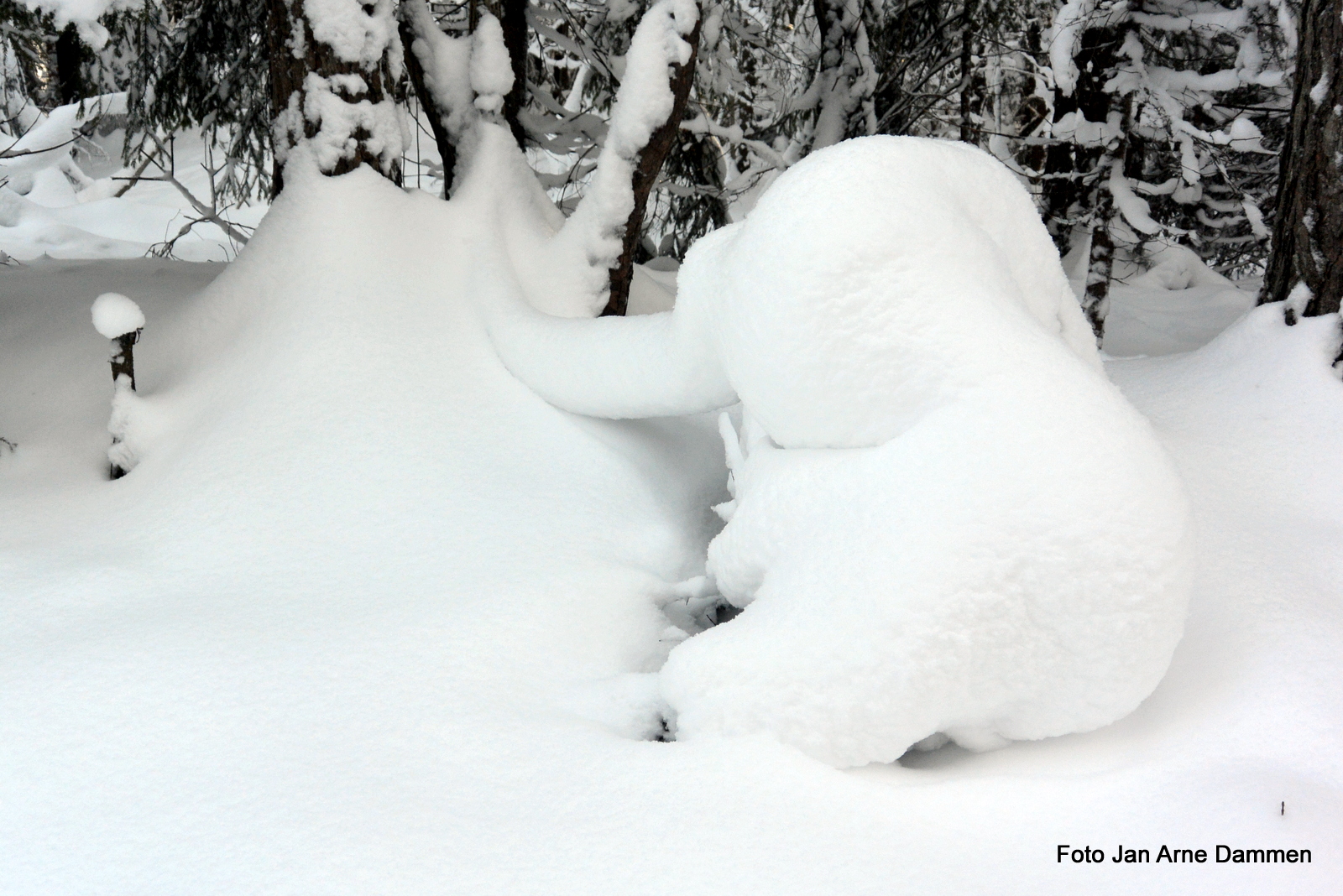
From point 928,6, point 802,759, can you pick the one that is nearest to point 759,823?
point 802,759

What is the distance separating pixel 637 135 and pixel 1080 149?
11.5ft

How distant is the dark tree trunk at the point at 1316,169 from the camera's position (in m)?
3.84

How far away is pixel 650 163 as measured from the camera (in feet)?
15.1

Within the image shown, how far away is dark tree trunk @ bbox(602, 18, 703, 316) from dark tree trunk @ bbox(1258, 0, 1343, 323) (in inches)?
97.7

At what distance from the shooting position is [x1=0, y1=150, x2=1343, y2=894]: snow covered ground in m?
2.03

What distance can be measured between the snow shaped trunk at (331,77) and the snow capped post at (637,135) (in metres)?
0.97

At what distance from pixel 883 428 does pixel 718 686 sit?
2.71ft

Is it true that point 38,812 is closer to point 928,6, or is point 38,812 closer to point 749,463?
point 749,463

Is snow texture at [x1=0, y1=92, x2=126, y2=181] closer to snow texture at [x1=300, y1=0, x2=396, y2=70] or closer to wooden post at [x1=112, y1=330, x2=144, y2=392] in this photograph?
wooden post at [x1=112, y1=330, x2=144, y2=392]

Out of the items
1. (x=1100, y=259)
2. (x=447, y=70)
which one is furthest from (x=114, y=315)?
(x=1100, y=259)

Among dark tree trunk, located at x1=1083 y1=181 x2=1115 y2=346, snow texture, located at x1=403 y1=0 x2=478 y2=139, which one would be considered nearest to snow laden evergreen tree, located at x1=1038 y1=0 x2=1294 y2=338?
dark tree trunk, located at x1=1083 y1=181 x2=1115 y2=346

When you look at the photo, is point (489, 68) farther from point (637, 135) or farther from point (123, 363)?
point (123, 363)

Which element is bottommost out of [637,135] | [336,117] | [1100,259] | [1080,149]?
[1100,259]

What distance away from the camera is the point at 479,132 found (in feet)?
15.4
